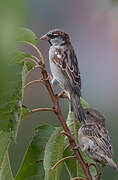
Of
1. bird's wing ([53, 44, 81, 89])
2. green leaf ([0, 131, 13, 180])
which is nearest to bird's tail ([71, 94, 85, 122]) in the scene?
bird's wing ([53, 44, 81, 89])

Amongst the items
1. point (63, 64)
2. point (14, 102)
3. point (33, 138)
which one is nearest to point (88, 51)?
point (63, 64)

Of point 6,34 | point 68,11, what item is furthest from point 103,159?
point 68,11

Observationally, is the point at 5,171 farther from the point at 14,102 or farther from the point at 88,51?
the point at 88,51

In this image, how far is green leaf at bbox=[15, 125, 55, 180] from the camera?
191cm

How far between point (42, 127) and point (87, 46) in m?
4.46

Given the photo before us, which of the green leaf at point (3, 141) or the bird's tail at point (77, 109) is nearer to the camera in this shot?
the green leaf at point (3, 141)

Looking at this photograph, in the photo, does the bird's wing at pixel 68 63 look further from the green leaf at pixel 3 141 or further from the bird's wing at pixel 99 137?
the green leaf at pixel 3 141

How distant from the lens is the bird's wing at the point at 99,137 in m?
2.60

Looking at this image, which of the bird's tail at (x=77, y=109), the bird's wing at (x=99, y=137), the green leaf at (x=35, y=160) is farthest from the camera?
the bird's wing at (x=99, y=137)

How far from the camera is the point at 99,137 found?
2.72 metres

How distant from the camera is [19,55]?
1.67 metres

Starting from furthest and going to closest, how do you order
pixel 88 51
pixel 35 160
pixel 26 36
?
pixel 88 51 → pixel 35 160 → pixel 26 36

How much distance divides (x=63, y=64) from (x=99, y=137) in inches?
23.1

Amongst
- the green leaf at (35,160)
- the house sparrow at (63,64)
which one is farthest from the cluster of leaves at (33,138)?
the house sparrow at (63,64)
